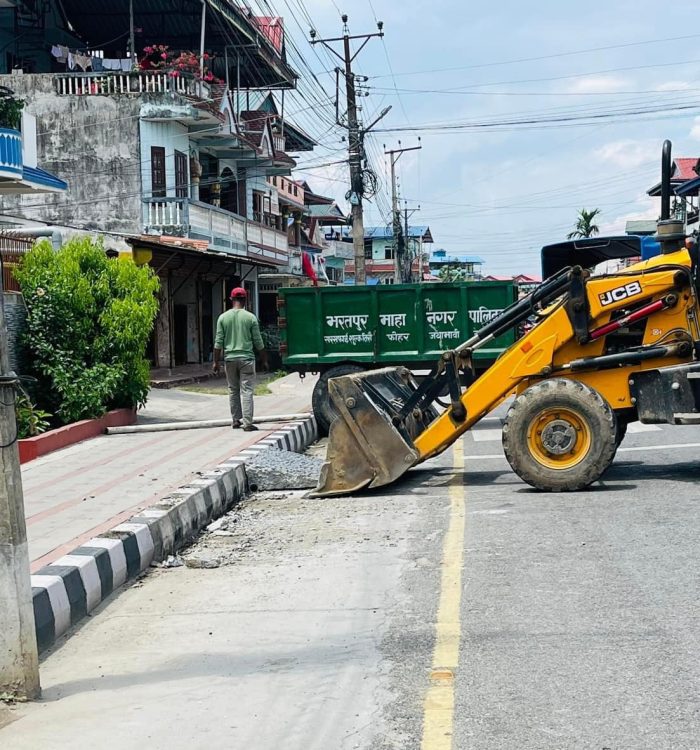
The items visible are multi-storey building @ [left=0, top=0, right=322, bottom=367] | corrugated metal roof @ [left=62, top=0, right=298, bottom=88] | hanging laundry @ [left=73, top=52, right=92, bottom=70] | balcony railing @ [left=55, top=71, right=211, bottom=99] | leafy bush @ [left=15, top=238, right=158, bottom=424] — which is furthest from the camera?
corrugated metal roof @ [left=62, top=0, right=298, bottom=88]

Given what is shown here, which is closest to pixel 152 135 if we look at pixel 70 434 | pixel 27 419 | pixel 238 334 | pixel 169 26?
pixel 169 26

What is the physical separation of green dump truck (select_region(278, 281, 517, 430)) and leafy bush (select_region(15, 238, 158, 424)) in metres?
2.63

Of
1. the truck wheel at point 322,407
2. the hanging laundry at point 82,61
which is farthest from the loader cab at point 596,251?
the hanging laundry at point 82,61

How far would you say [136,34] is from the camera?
3453cm

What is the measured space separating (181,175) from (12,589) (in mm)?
28516

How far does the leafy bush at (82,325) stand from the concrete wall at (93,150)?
14.9 m

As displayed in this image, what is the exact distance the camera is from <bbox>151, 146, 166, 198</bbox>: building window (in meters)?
30.7

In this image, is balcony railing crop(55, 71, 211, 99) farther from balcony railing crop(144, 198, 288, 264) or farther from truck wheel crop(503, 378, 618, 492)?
truck wheel crop(503, 378, 618, 492)

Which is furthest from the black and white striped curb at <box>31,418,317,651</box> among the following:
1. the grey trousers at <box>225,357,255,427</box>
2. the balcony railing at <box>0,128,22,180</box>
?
the balcony railing at <box>0,128,22,180</box>

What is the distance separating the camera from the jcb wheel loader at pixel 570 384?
9805 mm

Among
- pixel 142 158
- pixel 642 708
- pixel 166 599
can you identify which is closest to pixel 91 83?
pixel 142 158

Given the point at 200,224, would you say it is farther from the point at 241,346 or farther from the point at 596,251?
the point at 241,346

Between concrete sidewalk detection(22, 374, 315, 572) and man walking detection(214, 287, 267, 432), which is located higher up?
man walking detection(214, 287, 267, 432)

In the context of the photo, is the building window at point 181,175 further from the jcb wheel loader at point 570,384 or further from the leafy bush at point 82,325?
the jcb wheel loader at point 570,384
